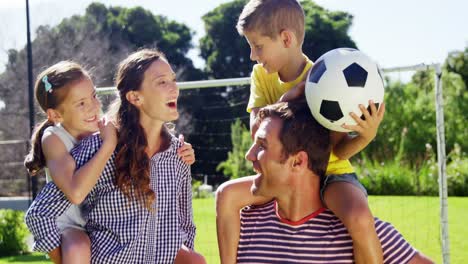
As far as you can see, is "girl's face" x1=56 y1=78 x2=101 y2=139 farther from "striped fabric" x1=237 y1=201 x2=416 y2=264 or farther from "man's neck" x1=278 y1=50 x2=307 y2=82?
"striped fabric" x1=237 y1=201 x2=416 y2=264

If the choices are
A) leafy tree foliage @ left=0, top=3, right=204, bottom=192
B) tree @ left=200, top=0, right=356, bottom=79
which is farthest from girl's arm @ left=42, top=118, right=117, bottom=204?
tree @ left=200, top=0, right=356, bottom=79

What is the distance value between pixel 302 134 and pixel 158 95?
1.05m

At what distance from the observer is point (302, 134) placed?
329 cm

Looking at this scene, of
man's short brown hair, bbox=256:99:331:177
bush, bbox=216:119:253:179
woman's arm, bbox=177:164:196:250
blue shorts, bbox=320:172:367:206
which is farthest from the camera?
bush, bbox=216:119:253:179

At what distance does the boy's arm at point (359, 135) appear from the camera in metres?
3.35

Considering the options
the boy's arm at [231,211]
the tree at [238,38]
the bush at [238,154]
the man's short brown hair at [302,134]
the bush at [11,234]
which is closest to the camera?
the man's short brown hair at [302,134]

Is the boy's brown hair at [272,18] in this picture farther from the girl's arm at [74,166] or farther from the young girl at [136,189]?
the girl's arm at [74,166]

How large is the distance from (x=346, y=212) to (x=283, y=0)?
121cm

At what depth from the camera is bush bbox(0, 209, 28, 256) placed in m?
12.1

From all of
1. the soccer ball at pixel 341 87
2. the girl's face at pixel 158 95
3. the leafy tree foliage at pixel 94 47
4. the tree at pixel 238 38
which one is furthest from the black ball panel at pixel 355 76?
the tree at pixel 238 38

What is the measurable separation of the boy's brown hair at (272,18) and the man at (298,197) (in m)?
0.61

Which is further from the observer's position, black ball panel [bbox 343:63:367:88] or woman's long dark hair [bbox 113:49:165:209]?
woman's long dark hair [bbox 113:49:165:209]

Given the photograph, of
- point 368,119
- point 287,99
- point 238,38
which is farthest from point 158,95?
point 238,38

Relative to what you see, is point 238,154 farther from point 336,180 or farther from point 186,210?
point 336,180
